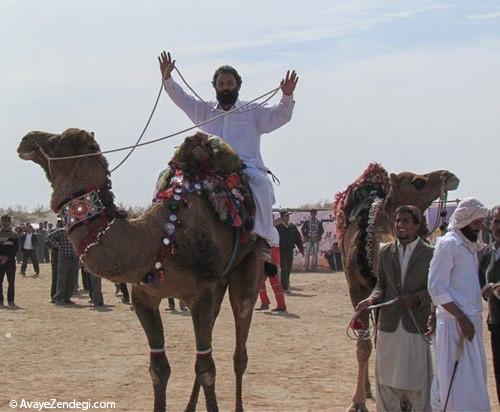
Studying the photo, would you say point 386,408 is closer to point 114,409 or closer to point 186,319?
point 114,409

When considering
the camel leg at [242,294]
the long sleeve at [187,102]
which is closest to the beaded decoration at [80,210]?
the camel leg at [242,294]

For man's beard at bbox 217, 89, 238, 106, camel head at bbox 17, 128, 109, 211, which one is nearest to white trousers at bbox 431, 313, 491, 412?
camel head at bbox 17, 128, 109, 211

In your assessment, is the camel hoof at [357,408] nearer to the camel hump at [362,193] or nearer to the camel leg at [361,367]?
the camel leg at [361,367]

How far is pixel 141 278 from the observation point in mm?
7820

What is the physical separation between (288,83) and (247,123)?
57cm

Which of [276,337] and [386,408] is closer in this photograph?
[386,408]

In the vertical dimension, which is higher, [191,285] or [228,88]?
[228,88]

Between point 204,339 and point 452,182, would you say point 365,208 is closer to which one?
point 452,182

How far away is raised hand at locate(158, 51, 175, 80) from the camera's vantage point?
31.2 feet

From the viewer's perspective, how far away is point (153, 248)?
7.82m

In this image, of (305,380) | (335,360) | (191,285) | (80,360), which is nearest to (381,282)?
(191,285)

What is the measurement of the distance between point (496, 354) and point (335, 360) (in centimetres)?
442

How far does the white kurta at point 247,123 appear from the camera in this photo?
30.6 ft

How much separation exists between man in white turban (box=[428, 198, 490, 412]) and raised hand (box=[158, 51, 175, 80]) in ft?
11.8
